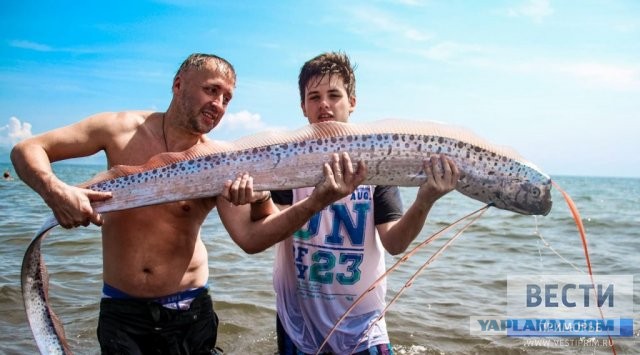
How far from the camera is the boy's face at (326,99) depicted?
3586 mm

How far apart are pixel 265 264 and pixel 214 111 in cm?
604

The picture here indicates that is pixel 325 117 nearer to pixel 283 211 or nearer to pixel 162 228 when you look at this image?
pixel 283 211

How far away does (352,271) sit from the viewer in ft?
11.0

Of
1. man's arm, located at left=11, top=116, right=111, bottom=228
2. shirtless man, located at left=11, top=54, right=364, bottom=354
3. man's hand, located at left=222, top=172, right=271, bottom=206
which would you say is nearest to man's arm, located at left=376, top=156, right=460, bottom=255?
shirtless man, located at left=11, top=54, right=364, bottom=354

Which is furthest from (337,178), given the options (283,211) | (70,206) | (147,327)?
(147,327)

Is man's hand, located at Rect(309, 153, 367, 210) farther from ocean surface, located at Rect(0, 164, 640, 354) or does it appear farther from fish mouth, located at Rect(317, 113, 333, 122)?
ocean surface, located at Rect(0, 164, 640, 354)

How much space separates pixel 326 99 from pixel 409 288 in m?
4.86

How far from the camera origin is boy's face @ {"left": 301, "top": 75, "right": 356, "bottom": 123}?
11.8 feet

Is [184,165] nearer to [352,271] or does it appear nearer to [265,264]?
[352,271]

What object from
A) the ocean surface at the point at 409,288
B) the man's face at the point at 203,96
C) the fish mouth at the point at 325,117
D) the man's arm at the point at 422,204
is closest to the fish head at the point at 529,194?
the man's arm at the point at 422,204

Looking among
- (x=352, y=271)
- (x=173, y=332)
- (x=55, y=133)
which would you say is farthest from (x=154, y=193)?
(x=352, y=271)

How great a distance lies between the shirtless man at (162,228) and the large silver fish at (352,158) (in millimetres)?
255

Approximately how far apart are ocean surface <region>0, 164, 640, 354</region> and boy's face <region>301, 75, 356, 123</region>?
1572mm

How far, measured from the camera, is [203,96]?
134 inches
